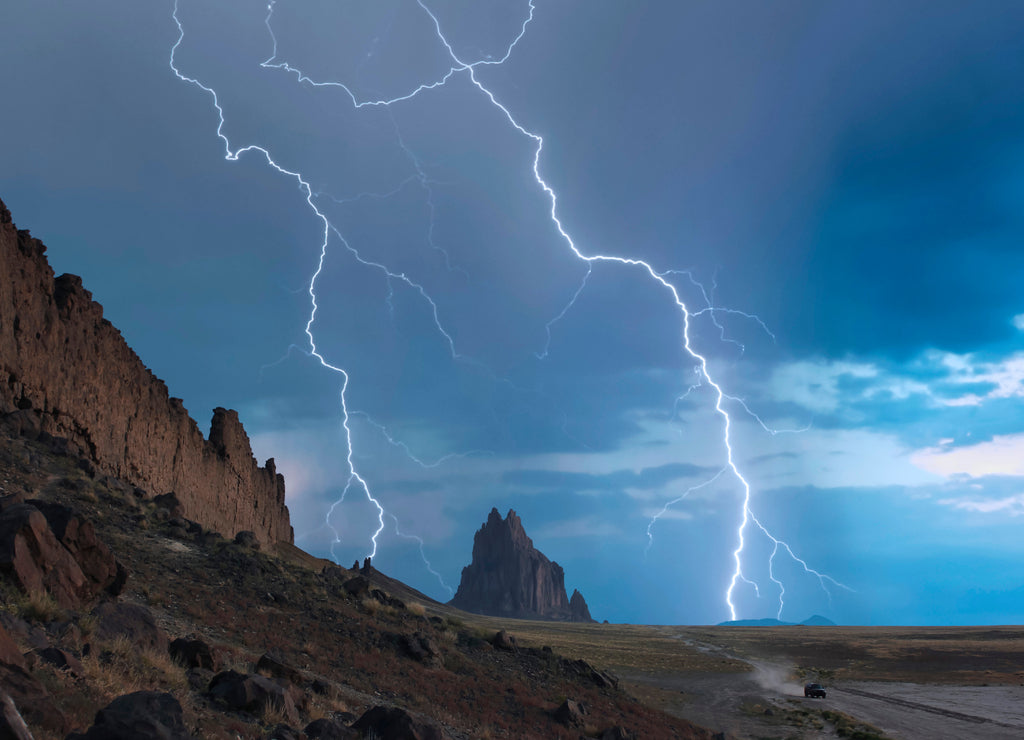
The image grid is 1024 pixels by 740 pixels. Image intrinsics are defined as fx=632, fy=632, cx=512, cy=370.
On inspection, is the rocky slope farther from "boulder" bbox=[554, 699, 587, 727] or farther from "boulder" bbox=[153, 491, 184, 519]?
"boulder" bbox=[153, 491, 184, 519]

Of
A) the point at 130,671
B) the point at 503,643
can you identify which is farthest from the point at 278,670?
the point at 503,643

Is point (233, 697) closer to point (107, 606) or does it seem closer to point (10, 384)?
point (107, 606)

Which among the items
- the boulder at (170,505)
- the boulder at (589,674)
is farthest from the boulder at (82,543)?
the boulder at (589,674)

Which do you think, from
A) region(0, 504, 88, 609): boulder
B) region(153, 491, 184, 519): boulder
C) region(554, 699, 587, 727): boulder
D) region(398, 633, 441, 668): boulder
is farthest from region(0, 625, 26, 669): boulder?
region(153, 491, 184, 519): boulder

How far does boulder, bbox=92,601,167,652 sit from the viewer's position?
8.89m

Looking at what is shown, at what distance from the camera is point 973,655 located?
56500mm

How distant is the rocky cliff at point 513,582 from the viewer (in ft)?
604

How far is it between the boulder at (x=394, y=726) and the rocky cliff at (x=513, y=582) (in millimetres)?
180578

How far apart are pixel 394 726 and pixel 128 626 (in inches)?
165

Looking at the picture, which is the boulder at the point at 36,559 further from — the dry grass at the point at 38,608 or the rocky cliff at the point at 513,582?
the rocky cliff at the point at 513,582

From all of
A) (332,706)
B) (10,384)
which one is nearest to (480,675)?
(332,706)

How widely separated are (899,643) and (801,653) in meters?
17.2

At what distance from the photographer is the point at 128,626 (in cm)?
930

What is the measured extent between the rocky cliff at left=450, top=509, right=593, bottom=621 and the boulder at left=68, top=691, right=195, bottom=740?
184940 mm
